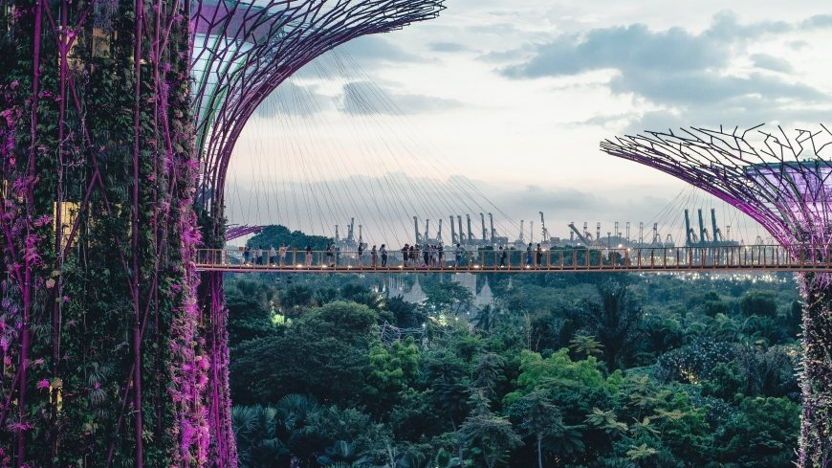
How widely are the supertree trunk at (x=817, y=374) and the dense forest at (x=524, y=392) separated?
23.3 ft

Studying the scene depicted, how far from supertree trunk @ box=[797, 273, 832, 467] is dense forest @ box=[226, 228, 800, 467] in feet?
23.3

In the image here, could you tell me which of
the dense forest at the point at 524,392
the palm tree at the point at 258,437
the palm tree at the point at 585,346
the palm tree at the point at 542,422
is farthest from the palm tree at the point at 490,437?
the palm tree at the point at 585,346

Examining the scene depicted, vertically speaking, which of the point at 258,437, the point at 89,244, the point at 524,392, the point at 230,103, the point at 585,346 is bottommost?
the point at 258,437

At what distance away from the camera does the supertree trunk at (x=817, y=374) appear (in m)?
25.3

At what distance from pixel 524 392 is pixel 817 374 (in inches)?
649

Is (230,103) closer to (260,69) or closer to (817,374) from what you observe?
(260,69)

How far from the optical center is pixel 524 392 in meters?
40.5

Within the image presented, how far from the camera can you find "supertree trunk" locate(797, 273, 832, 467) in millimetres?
25328

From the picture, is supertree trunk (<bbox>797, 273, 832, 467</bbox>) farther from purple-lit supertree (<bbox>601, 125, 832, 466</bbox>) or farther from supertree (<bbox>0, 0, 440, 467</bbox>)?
supertree (<bbox>0, 0, 440, 467</bbox>)

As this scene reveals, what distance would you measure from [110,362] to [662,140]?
19.7 metres

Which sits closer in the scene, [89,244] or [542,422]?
[89,244]

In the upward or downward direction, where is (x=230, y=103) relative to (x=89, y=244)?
upward

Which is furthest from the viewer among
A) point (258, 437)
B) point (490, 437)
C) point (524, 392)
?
point (524, 392)

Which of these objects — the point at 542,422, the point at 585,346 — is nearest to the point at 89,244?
the point at 542,422
